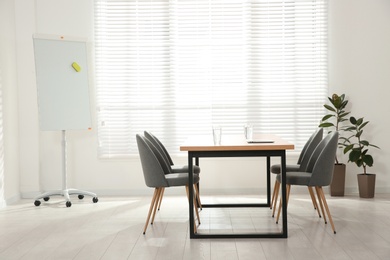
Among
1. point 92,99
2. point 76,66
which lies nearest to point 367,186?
point 92,99

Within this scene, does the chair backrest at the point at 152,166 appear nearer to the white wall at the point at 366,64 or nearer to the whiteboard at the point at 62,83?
the whiteboard at the point at 62,83

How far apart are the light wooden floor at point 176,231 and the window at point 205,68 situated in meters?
1.07

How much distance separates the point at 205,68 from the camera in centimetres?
734

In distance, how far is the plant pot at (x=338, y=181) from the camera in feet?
22.8

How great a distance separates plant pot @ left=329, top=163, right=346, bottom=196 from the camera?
6953mm

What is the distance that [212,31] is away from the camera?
7328 mm

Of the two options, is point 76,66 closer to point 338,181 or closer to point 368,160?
point 338,181

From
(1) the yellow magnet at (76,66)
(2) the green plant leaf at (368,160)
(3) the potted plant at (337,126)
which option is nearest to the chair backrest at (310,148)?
(3) the potted plant at (337,126)

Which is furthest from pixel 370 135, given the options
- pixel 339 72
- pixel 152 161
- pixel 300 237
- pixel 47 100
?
pixel 47 100

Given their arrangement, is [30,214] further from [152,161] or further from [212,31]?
[212,31]

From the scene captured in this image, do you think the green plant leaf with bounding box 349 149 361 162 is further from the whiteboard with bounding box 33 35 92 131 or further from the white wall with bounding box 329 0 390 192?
the whiteboard with bounding box 33 35 92 131

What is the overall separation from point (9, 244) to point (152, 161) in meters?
1.34

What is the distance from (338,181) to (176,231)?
270 centimetres

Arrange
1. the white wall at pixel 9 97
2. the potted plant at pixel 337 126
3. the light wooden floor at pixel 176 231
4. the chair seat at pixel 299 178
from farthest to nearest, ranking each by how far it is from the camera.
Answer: the potted plant at pixel 337 126 → the white wall at pixel 9 97 → the chair seat at pixel 299 178 → the light wooden floor at pixel 176 231
